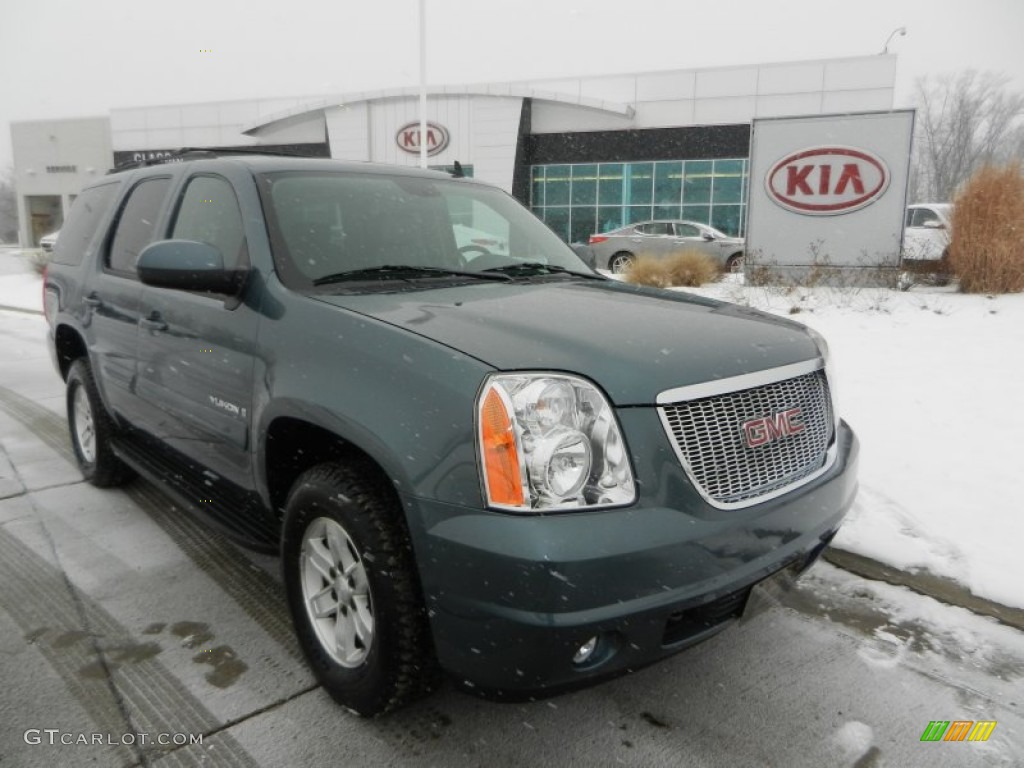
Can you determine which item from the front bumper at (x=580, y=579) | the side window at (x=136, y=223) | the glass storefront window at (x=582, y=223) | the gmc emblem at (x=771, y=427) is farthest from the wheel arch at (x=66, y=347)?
the glass storefront window at (x=582, y=223)

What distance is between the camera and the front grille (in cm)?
197

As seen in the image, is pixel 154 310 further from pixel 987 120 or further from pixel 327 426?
pixel 987 120

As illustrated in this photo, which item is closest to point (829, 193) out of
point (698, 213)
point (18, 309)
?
point (18, 309)

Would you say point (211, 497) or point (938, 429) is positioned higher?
point (211, 497)

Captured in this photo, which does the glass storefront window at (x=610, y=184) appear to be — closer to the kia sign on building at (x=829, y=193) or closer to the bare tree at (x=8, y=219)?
the kia sign on building at (x=829, y=193)

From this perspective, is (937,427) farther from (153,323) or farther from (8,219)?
(8,219)

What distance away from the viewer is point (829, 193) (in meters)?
11.8

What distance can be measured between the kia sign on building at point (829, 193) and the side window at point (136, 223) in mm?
10139

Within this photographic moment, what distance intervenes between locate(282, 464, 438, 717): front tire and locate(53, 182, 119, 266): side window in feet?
8.86

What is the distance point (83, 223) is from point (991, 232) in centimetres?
1042

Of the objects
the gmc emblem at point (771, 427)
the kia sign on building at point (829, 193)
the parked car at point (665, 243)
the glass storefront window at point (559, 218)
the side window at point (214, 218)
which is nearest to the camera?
the gmc emblem at point (771, 427)

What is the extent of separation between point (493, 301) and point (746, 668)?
160 centimetres

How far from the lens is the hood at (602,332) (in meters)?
1.94

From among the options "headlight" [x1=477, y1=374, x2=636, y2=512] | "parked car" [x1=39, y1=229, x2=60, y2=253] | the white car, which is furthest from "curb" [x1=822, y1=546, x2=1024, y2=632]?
the white car
